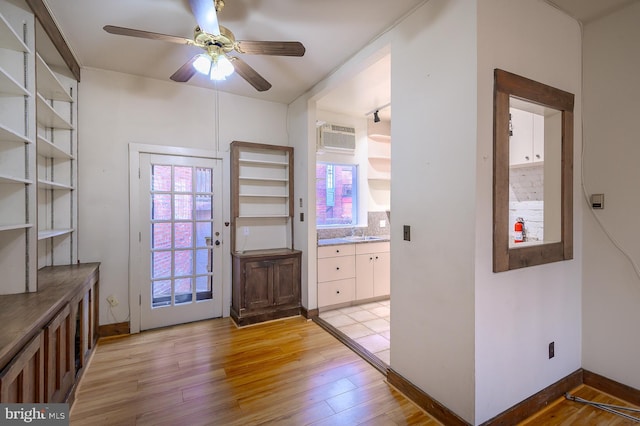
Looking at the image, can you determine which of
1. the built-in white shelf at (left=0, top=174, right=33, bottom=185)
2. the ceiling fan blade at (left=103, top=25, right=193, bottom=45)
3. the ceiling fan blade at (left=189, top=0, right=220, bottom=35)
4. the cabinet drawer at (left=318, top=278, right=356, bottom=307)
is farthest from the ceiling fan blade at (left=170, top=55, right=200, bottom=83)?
the cabinet drawer at (left=318, top=278, right=356, bottom=307)

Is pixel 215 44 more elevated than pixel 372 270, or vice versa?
pixel 215 44

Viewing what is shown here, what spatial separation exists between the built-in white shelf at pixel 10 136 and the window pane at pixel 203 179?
65.9 inches

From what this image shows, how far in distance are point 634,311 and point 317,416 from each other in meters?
2.34

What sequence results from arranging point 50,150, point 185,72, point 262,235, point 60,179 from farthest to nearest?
point 262,235
point 60,179
point 50,150
point 185,72

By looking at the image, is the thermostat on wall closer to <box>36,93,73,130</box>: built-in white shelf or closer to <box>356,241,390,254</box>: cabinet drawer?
<box>356,241,390,254</box>: cabinet drawer

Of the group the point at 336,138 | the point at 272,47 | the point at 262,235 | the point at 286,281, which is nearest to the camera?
the point at 272,47

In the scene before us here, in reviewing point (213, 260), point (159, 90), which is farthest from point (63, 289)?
point (159, 90)

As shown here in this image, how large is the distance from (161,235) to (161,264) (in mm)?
332

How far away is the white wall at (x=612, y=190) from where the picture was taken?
2.05 m

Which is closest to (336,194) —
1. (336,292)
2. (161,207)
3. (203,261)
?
(336,292)

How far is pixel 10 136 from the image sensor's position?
5.75 ft

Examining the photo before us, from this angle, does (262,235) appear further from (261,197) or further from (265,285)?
(265,285)
